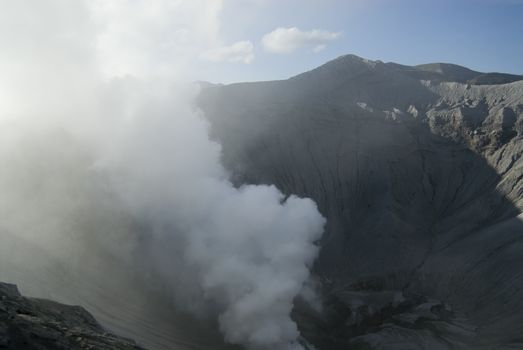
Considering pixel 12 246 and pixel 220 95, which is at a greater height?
pixel 220 95

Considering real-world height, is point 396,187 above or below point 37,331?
above

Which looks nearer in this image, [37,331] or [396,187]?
[37,331]

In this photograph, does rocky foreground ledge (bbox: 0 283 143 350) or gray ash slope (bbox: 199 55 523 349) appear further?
gray ash slope (bbox: 199 55 523 349)

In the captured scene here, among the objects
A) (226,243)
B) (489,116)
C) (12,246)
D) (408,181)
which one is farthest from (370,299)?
(489,116)

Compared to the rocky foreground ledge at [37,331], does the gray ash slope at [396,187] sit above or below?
above

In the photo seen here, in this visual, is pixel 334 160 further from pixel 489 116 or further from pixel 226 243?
pixel 226 243

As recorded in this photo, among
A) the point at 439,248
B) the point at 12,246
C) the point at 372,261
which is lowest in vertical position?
the point at 12,246

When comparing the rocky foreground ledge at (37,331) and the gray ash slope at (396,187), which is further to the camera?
the gray ash slope at (396,187)

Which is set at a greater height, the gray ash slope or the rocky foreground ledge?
the gray ash slope
